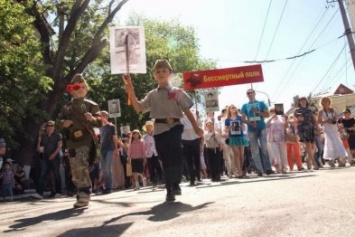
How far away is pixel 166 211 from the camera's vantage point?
500 centimetres

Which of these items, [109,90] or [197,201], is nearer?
[197,201]

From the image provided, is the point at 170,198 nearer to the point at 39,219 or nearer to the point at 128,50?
the point at 39,219

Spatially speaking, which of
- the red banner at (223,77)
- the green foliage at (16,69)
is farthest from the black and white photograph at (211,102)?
the green foliage at (16,69)

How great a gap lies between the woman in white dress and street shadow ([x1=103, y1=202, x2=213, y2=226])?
7730 mm

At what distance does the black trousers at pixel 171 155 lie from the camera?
6070 mm

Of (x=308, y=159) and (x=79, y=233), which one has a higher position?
(x=308, y=159)

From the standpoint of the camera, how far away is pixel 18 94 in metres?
14.8

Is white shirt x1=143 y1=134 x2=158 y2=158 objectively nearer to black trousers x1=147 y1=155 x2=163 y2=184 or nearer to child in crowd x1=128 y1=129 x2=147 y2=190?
black trousers x1=147 y1=155 x2=163 y2=184

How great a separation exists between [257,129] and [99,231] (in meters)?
7.79

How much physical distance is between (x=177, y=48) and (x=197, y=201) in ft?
165

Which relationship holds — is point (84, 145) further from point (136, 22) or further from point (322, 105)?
point (136, 22)

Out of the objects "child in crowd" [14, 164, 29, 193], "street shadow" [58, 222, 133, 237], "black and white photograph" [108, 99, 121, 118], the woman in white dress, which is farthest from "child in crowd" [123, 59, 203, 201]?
"black and white photograph" [108, 99, 121, 118]

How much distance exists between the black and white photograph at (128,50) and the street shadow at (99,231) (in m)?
3.24

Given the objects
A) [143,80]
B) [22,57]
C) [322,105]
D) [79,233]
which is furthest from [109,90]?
[79,233]
